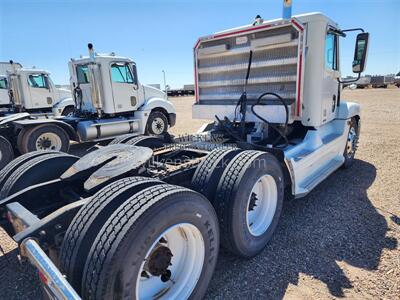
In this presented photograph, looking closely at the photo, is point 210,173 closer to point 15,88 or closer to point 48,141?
point 48,141

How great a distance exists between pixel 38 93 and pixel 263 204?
12564 millimetres

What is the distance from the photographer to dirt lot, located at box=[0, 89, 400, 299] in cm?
250

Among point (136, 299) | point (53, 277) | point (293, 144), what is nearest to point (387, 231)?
point (293, 144)

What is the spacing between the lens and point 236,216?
105 inches

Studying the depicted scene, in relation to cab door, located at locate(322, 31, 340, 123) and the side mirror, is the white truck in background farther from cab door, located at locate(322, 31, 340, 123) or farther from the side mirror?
the side mirror

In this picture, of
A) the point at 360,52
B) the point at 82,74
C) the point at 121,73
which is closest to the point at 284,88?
the point at 360,52

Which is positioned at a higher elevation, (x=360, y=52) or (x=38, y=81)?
(x=38, y=81)

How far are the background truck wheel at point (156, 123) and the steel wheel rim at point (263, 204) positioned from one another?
24.1 feet

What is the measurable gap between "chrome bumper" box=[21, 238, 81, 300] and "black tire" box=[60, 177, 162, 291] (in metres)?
0.17

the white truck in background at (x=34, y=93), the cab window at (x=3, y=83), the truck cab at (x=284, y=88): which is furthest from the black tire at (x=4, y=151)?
the cab window at (x=3, y=83)

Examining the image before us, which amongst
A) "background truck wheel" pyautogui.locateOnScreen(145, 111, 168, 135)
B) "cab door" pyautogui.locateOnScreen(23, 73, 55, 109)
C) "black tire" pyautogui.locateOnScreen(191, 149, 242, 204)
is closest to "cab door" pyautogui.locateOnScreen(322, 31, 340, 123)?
"black tire" pyautogui.locateOnScreen(191, 149, 242, 204)

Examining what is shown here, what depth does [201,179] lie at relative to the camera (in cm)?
291

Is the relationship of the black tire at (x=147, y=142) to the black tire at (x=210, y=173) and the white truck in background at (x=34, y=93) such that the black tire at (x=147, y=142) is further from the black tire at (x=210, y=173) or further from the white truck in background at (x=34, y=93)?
the white truck in background at (x=34, y=93)

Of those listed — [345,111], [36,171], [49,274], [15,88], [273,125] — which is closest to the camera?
[49,274]
